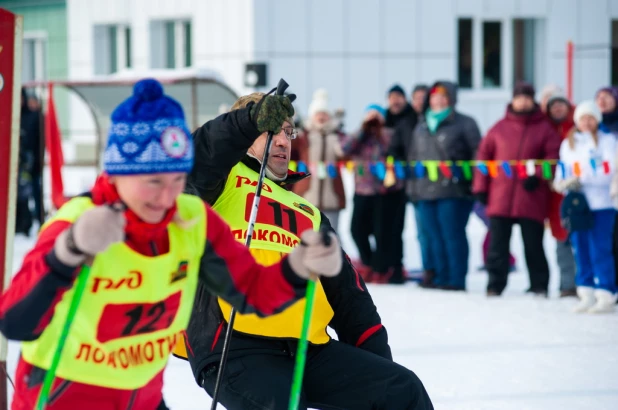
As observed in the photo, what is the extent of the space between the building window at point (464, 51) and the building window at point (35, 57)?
354 inches

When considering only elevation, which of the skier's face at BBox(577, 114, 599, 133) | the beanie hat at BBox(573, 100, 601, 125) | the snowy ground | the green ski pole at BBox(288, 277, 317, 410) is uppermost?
the beanie hat at BBox(573, 100, 601, 125)

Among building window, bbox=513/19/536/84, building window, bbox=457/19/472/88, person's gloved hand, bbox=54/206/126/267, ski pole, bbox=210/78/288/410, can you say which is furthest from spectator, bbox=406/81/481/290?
building window, bbox=513/19/536/84

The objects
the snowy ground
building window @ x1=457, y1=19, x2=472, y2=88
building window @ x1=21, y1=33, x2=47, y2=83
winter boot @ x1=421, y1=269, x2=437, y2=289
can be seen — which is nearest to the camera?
the snowy ground

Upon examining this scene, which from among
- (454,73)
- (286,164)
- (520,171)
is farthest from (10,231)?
(454,73)

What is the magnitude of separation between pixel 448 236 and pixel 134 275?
659cm

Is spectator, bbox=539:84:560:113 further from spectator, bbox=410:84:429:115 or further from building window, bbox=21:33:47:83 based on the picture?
building window, bbox=21:33:47:83

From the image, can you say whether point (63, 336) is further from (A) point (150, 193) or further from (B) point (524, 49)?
(B) point (524, 49)

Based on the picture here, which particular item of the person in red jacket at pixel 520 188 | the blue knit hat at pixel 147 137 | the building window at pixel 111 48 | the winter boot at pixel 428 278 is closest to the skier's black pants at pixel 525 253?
the person in red jacket at pixel 520 188

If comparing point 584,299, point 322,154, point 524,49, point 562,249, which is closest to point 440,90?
point 322,154

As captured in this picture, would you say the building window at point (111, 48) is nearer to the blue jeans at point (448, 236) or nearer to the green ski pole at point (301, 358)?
the blue jeans at point (448, 236)

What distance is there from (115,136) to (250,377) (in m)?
1.15

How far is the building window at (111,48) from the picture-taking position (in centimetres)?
2012

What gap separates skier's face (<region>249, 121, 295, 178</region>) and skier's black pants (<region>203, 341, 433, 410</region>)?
695 millimetres

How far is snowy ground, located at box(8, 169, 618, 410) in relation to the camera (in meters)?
5.54
